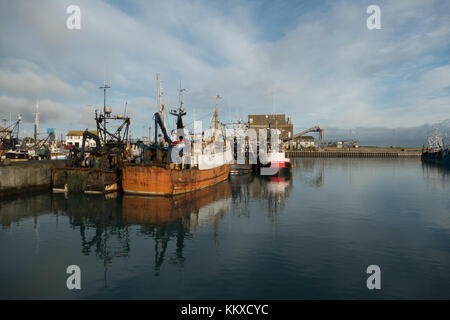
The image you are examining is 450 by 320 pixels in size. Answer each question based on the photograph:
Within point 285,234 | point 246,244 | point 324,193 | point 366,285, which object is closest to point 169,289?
point 246,244

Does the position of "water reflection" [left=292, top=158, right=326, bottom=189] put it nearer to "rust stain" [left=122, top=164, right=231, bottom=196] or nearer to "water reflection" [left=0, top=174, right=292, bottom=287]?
Answer: "water reflection" [left=0, top=174, right=292, bottom=287]

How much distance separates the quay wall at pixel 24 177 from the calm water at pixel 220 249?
248cm

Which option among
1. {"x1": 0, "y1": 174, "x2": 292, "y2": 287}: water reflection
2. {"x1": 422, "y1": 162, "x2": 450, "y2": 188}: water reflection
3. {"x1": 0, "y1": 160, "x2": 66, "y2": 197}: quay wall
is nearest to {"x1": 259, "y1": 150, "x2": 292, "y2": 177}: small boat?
{"x1": 422, "y1": 162, "x2": 450, "y2": 188}: water reflection

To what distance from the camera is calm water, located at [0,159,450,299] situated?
11.4 meters

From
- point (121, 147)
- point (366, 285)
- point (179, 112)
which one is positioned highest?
point (179, 112)

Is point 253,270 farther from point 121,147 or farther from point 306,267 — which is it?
point 121,147

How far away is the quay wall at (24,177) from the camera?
30.0 m

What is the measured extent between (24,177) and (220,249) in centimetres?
3079

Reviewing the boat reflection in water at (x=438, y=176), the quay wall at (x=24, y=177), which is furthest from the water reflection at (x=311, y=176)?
the quay wall at (x=24, y=177)

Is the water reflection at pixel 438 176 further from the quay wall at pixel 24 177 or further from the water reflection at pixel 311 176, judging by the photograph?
the quay wall at pixel 24 177

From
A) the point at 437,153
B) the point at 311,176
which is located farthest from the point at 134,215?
the point at 437,153

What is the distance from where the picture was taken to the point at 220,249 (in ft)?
52.6
